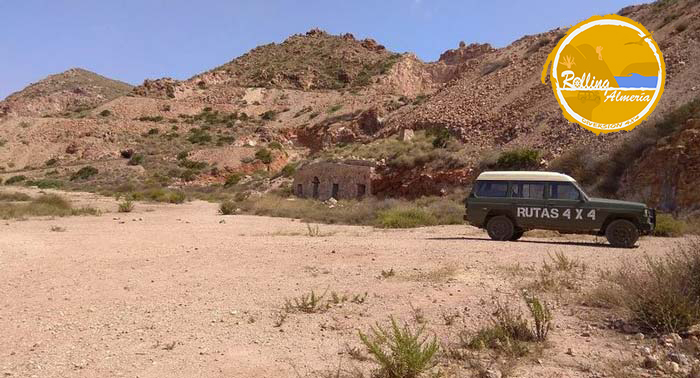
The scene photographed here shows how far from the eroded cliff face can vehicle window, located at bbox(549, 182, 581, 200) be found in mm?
6631

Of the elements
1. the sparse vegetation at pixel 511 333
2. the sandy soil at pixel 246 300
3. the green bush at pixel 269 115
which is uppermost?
the green bush at pixel 269 115

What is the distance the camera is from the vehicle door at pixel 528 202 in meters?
13.1

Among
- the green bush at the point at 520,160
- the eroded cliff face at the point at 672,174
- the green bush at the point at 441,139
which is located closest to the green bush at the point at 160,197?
the green bush at the point at 441,139

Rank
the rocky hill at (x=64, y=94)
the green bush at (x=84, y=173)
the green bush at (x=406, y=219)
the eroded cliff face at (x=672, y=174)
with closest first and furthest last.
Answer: the eroded cliff face at (x=672, y=174), the green bush at (x=406, y=219), the green bush at (x=84, y=173), the rocky hill at (x=64, y=94)

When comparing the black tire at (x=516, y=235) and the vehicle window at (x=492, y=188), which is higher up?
the vehicle window at (x=492, y=188)

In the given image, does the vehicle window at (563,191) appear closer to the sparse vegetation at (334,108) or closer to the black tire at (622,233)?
the black tire at (622,233)

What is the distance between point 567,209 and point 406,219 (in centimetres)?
756

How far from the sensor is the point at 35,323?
6488 millimetres

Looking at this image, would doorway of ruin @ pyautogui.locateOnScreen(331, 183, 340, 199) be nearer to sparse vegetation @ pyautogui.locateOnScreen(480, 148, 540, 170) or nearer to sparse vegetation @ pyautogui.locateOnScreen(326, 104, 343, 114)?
sparse vegetation @ pyautogui.locateOnScreen(480, 148, 540, 170)

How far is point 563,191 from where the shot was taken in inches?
511

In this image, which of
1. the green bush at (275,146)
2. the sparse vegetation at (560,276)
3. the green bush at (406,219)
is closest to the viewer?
the sparse vegetation at (560,276)

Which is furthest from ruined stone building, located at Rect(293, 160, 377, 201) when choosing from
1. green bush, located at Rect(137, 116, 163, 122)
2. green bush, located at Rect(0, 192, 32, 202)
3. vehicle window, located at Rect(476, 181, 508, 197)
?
green bush, located at Rect(137, 116, 163, 122)

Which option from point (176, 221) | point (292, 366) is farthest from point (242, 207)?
point (292, 366)

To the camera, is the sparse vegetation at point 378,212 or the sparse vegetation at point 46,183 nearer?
the sparse vegetation at point 378,212
